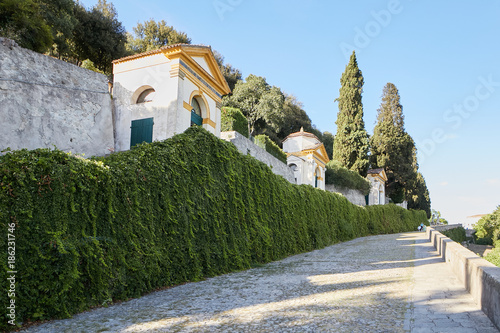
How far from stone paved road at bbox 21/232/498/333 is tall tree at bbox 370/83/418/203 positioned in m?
37.7

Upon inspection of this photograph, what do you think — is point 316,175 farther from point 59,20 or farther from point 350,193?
point 59,20

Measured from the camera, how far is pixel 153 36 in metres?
36.8

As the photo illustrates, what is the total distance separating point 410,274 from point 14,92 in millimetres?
11726

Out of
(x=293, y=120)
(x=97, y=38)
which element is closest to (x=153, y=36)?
(x=97, y=38)

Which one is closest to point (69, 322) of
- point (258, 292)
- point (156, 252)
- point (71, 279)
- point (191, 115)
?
point (71, 279)

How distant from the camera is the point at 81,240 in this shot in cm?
466

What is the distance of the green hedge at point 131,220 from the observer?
13.4 ft

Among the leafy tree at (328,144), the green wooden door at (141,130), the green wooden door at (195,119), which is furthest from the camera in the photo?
the leafy tree at (328,144)

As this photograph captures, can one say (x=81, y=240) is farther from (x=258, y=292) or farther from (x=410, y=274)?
(x=410, y=274)

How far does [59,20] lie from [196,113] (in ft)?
44.7

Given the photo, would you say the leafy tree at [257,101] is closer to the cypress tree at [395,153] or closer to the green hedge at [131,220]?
the cypress tree at [395,153]

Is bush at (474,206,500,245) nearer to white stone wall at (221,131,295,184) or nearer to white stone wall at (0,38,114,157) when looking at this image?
white stone wall at (221,131,295,184)

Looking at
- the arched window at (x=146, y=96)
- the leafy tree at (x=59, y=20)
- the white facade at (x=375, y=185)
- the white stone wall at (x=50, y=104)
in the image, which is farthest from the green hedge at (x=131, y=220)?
the white facade at (x=375, y=185)

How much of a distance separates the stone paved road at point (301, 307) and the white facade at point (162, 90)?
8.45 metres
